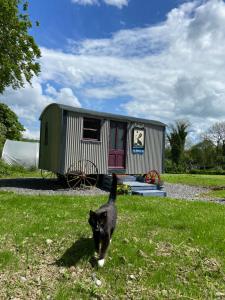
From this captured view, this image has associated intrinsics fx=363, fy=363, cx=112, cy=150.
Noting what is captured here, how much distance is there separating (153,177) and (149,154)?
4.31ft

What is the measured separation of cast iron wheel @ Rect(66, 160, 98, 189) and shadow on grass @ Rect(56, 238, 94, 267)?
10.5m

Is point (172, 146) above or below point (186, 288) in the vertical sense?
above

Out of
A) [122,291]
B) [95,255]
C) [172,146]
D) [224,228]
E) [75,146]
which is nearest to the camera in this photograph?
[122,291]

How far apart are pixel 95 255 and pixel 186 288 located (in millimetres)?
1511

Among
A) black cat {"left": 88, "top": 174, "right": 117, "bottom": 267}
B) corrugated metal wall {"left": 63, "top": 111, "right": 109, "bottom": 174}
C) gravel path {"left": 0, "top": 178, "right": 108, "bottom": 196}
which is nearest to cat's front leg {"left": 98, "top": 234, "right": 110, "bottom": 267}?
black cat {"left": 88, "top": 174, "right": 117, "bottom": 267}

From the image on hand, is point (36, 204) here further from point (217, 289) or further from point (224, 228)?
point (217, 289)

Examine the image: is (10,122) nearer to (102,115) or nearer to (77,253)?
(102,115)

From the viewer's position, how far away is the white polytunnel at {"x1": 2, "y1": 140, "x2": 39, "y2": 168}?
92.1ft

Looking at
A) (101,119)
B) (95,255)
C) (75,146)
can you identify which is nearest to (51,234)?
(95,255)

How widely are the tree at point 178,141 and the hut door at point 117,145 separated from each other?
28.2 metres

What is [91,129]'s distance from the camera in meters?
17.6

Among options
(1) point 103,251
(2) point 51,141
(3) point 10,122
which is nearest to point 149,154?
(2) point 51,141

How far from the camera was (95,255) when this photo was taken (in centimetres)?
578

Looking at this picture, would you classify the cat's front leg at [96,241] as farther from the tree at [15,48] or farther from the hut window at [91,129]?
the tree at [15,48]
